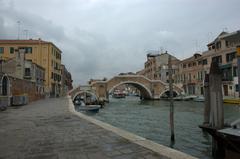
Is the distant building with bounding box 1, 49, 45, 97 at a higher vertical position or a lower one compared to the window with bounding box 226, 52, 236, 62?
lower

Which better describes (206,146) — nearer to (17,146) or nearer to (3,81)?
(17,146)

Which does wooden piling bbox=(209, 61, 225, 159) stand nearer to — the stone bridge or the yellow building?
the stone bridge

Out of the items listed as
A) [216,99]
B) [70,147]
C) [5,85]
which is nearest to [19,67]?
[5,85]

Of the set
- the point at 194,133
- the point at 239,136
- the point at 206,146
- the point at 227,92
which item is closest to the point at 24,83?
the point at 194,133

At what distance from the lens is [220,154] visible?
308 inches

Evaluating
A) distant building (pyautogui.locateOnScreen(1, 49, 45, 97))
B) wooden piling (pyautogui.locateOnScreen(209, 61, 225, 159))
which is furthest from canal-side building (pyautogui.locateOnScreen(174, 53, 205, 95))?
wooden piling (pyautogui.locateOnScreen(209, 61, 225, 159))

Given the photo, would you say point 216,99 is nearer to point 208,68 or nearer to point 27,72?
point 27,72

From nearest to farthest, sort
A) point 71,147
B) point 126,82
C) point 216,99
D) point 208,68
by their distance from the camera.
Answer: point 71,147, point 216,99, point 208,68, point 126,82

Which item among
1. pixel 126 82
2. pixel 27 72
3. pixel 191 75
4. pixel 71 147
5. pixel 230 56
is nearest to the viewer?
pixel 71 147

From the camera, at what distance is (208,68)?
4253 centimetres

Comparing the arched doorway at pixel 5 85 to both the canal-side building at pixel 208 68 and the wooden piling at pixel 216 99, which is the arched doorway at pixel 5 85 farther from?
the canal-side building at pixel 208 68

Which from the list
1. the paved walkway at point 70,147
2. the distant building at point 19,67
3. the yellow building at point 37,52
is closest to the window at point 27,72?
the distant building at point 19,67

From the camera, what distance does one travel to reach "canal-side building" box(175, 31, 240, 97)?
3579 cm

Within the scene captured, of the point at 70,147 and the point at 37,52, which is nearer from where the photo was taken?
the point at 70,147
